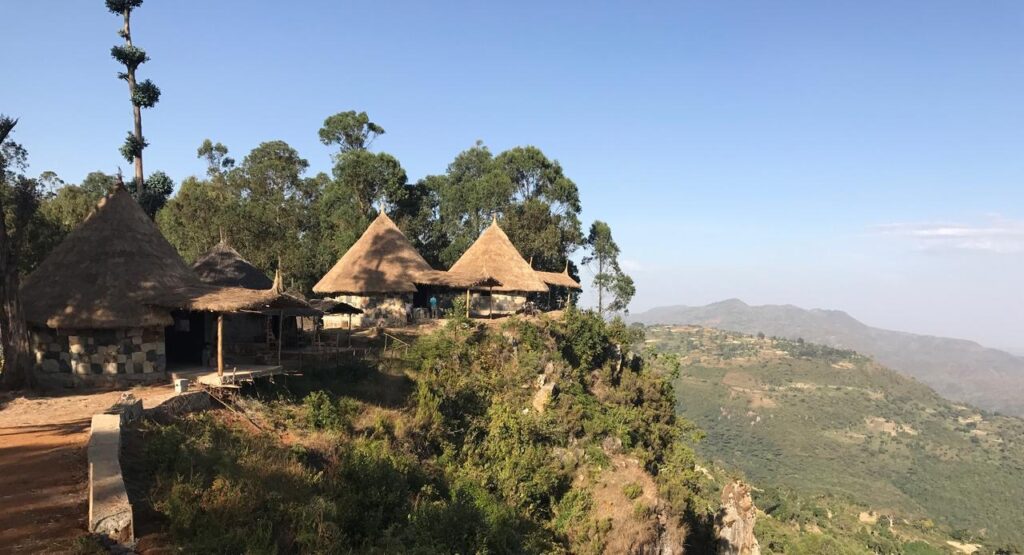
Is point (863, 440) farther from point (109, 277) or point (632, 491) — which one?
point (109, 277)

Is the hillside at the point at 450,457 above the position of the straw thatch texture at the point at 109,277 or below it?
below

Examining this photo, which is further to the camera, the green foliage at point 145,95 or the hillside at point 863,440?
the hillside at point 863,440

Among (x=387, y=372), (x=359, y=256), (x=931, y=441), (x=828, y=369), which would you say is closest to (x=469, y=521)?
(x=387, y=372)

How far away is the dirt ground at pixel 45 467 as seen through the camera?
740cm

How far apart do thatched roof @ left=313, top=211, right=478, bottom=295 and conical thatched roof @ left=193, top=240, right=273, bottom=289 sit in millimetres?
5349

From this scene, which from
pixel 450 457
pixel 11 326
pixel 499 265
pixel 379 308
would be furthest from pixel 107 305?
pixel 499 265

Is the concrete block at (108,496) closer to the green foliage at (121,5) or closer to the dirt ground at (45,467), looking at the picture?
the dirt ground at (45,467)

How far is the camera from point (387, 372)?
20.2 metres

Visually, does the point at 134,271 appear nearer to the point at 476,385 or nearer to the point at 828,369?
the point at 476,385

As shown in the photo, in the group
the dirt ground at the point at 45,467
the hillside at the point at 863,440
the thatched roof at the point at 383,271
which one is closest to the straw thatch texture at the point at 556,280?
the thatched roof at the point at 383,271

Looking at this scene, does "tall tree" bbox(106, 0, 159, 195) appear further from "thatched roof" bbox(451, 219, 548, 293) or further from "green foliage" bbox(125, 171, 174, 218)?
"thatched roof" bbox(451, 219, 548, 293)

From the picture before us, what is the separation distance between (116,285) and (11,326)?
2508mm

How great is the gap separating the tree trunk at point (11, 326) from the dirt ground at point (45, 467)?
0.75 metres

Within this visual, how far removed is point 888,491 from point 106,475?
122661mm
